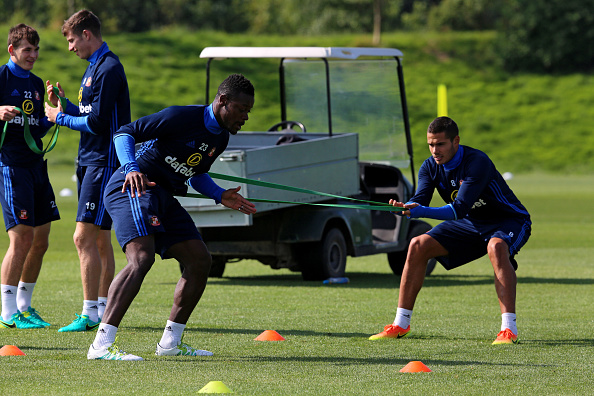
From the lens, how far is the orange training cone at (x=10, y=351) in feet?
21.3

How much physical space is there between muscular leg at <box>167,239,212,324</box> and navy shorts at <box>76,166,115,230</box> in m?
1.45

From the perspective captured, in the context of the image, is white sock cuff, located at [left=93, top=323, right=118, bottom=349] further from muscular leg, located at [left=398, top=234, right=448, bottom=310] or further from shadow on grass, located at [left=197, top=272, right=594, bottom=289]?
shadow on grass, located at [left=197, top=272, right=594, bottom=289]

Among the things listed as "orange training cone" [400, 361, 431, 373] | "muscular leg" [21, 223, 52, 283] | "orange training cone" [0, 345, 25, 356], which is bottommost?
"orange training cone" [400, 361, 431, 373]

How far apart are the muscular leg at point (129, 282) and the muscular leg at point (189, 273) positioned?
283 mm

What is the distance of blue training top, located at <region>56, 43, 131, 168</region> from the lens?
7453 mm

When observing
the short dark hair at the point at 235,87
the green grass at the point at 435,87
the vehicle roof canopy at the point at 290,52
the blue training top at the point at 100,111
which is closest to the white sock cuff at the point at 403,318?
the short dark hair at the point at 235,87

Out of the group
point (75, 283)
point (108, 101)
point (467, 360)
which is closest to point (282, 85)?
point (75, 283)

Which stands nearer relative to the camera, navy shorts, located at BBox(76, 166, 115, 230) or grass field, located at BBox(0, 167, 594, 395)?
grass field, located at BBox(0, 167, 594, 395)

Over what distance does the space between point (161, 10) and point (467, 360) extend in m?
75.7

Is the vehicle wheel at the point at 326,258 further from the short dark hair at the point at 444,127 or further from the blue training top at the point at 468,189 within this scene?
the short dark hair at the point at 444,127

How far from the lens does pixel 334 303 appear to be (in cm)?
970

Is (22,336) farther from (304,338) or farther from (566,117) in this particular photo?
(566,117)

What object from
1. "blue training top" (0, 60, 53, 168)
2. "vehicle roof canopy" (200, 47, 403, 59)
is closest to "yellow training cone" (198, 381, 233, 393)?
"blue training top" (0, 60, 53, 168)

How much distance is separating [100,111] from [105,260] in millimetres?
1314
